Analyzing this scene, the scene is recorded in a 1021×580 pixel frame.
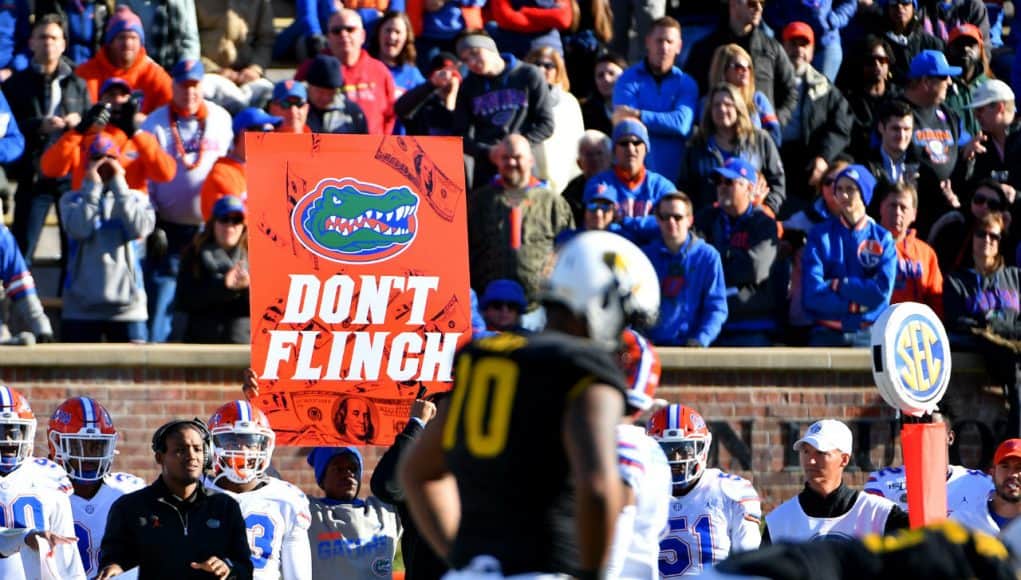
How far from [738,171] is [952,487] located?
2652 millimetres

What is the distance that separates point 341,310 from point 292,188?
25.3 inches

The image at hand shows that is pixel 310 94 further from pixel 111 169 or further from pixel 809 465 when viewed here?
pixel 809 465

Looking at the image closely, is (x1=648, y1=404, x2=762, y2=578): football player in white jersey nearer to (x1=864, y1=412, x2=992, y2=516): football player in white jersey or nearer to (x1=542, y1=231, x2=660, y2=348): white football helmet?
(x1=864, y1=412, x2=992, y2=516): football player in white jersey

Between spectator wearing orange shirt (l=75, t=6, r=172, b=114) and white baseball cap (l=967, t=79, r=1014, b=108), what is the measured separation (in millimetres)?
5329

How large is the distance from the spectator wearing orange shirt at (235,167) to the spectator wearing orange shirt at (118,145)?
10.4 inches

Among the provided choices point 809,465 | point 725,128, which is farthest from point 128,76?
point 809,465

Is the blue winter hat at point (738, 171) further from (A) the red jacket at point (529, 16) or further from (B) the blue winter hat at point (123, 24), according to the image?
(B) the blue winter hat at point (123, 24)

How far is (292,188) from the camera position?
1012cm

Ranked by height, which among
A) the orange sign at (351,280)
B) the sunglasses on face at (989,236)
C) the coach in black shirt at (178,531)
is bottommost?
the coach in black shirt at (178,531)

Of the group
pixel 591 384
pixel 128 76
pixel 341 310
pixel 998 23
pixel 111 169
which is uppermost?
pixel 998 23

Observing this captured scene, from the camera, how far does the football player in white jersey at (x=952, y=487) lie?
35.5 feet

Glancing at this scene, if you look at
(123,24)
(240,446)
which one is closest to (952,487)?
(240,446)

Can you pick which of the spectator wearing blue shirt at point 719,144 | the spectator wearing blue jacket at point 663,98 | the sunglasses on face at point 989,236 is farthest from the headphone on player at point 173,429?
the sunglasses on face at point 989,236

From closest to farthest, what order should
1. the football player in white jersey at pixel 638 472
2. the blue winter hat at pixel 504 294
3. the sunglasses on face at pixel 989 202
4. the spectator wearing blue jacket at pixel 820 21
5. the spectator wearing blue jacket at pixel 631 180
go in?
the football player in white jersey at pixel 638 472
the blue winter hat at pixel 504 294
the spectator wearing blue jacket at pixel 631 180
the sunglasses on face at pixel 989 202
the spectator wearing blue jacket at pixel 820 21
